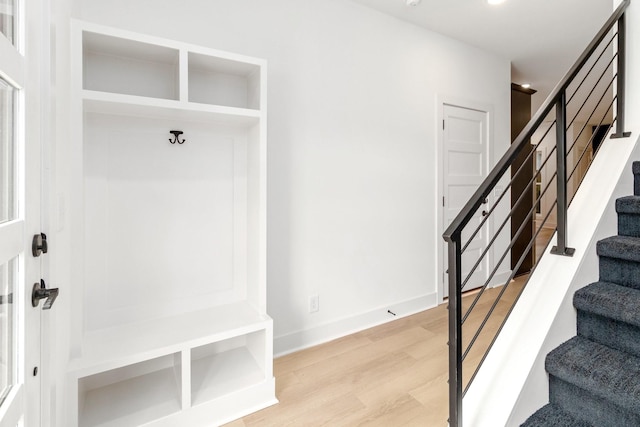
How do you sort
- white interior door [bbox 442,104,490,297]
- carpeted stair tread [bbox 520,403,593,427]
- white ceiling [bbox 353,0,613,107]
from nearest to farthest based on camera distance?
carpeted stair tread [bbox 520,403,593,427] < white ceiling [bbox 353,0,613,107] < white interior door [bbox 442,104,490,297]

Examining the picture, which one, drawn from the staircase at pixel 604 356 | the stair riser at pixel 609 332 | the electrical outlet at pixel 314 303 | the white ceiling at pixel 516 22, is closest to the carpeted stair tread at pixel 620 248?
the staircase at pixel 604 356

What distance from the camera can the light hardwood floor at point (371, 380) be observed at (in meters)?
1.73

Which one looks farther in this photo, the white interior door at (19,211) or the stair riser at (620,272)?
the stair riser at (620,272)

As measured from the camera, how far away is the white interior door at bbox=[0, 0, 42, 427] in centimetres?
80

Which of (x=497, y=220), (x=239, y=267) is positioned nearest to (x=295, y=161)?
(x=239, y=267)

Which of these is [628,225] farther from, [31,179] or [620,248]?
[31,179]

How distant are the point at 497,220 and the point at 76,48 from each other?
12.8ft

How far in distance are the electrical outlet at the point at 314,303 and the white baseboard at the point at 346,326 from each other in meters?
0.13

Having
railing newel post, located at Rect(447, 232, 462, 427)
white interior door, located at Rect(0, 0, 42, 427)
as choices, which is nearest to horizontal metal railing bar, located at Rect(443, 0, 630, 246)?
railing newel post, located at Rect(447, 232, 462, 427)

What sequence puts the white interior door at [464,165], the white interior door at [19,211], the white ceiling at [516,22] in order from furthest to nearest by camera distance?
the white interior door at [464,165]
the white ceiling at [516,22]
the white interior door at [19,211]

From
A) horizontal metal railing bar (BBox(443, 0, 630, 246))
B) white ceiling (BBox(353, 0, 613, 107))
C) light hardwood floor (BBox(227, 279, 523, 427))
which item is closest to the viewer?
horizontal metal railing bar (BBox(443, 0, 630, 246))

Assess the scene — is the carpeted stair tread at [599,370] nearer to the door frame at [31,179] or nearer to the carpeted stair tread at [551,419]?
the carpeted stair tread at [551,419]

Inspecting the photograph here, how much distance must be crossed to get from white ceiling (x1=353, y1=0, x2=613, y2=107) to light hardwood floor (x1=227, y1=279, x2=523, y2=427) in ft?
8.54

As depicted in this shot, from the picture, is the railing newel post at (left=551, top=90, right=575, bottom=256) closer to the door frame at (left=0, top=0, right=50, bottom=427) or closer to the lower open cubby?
the lower open cubby
